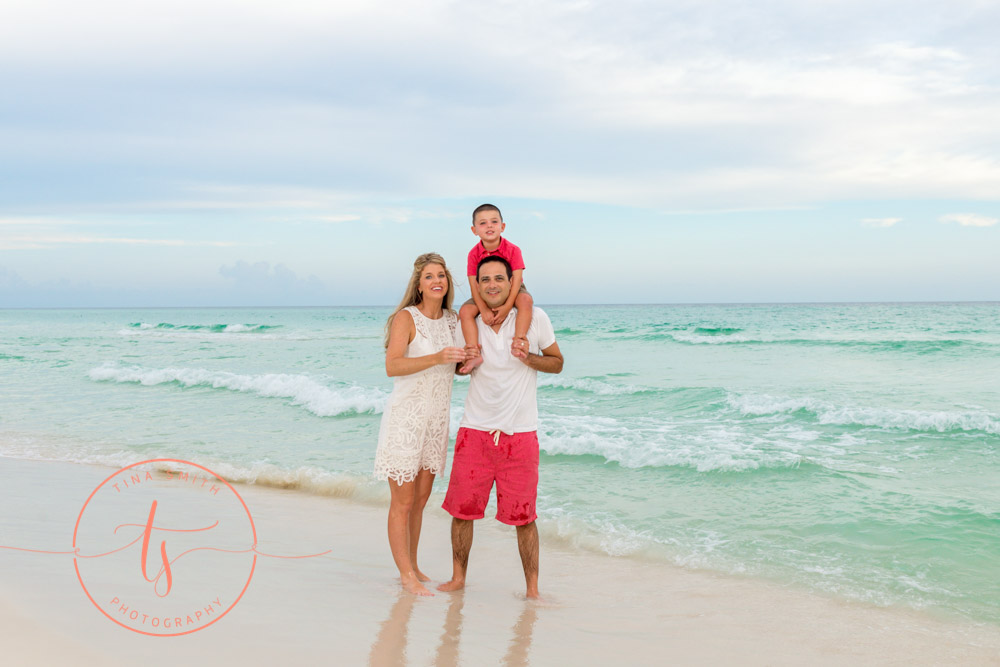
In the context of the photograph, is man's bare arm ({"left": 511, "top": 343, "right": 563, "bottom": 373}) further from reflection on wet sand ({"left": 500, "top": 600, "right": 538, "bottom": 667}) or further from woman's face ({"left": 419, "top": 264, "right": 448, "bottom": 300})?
reflection on wet sand ({"left": 500, "top": 600, "right": 538, "bottom": 667})

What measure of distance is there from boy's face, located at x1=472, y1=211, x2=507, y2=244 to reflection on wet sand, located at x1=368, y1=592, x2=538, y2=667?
7.36 feet

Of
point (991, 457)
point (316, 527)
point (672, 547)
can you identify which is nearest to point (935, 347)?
point (991, 457)

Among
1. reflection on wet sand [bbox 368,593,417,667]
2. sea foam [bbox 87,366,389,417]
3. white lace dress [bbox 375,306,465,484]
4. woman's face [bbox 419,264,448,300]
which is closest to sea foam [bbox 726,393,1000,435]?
sea foam [bbox 87,366,389,417]

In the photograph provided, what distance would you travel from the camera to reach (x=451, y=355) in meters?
4.22

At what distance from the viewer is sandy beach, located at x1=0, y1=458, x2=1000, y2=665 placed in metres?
3.26

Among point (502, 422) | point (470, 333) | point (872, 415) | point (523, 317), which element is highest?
point (523, 317)

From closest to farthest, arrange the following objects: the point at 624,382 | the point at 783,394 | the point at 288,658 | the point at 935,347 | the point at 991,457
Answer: the point at 288,658 < the point at 991,457 < the point at 783,394 < the point at 624,382 < the point at 935,347

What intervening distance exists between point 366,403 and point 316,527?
6593mm

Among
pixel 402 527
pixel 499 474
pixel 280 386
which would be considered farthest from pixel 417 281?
pixel 280 386

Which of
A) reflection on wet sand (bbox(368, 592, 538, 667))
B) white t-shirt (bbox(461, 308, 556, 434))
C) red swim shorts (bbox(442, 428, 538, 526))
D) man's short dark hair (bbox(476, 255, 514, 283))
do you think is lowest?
reflection on wet sand (bbox(368, 592, 538, 667))

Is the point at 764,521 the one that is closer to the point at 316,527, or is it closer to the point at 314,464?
the point at 316,527

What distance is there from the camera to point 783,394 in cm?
1458

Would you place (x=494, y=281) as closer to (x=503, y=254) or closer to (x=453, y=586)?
(x=503, y=254)

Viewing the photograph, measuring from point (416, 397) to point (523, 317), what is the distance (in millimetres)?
831
